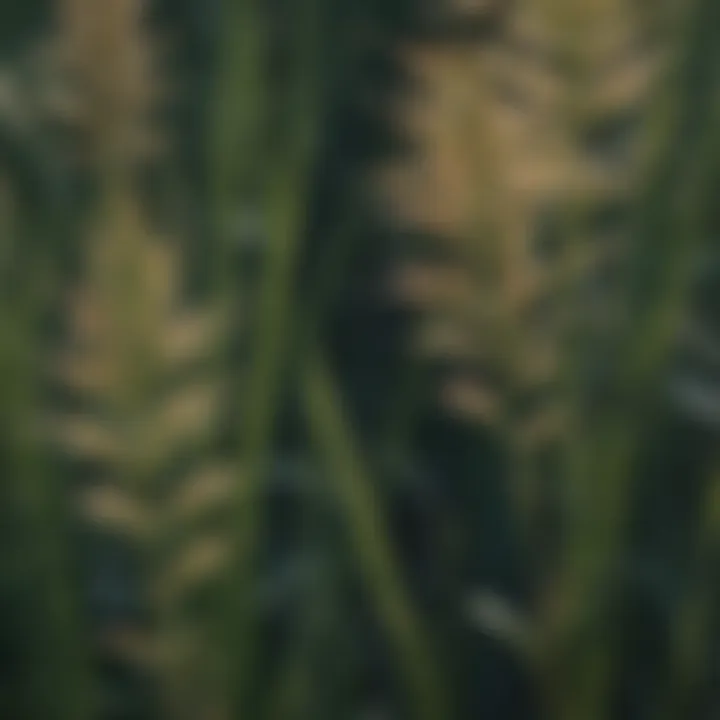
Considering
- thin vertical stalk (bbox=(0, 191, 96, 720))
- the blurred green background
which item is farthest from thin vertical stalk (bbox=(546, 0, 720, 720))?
thin vertical stalk (bbox=(0, 191, 96, 720))

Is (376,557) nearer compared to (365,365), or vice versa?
(376,557)

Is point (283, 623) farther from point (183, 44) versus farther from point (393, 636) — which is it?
point (183, 44)

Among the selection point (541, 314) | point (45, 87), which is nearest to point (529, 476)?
point (541, 314)

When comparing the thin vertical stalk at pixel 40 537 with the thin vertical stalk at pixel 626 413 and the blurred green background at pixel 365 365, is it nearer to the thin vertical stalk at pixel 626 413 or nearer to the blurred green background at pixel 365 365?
the blurred green background at pixel 365 365

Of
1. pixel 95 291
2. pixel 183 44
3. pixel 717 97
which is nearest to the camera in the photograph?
pixel 95 291

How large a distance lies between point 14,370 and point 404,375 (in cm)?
12

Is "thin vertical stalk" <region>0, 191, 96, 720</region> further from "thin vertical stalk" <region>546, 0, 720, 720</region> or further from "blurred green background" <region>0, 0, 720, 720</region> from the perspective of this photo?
"thin vertical stalk" <region>546, 0, 720, 720</region>

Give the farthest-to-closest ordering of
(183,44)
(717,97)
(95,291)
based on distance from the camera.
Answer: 1. (183,44)
2. (717,97)
3. (95,291)

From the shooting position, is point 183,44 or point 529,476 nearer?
point 529,476

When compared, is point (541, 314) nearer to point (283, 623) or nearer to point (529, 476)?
point (529, 476)

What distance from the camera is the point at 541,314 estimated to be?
0.36 metres

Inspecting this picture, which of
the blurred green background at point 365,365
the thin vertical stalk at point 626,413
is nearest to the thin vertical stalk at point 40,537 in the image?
the blurred green background at point 365,365

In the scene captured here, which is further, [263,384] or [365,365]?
[365,365]

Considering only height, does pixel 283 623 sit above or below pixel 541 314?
below
